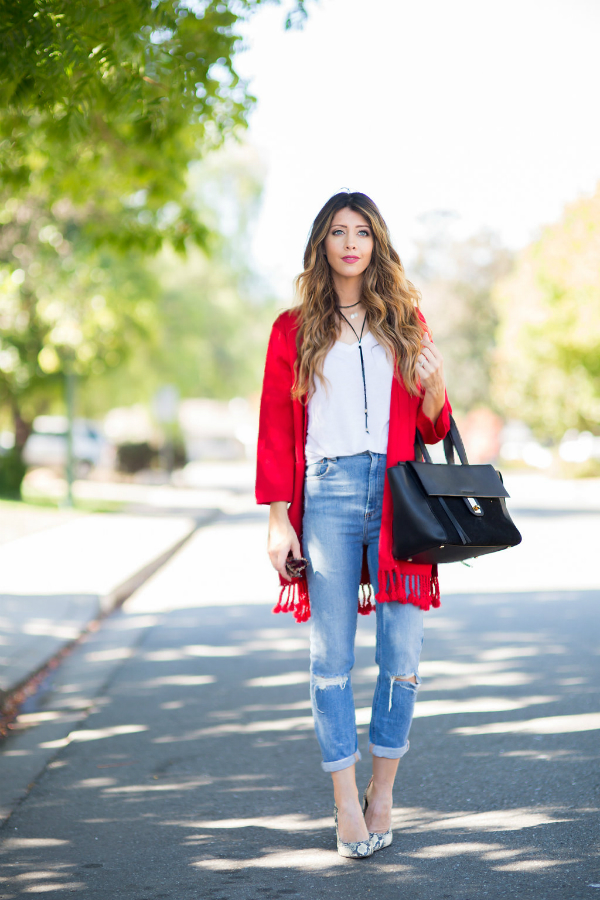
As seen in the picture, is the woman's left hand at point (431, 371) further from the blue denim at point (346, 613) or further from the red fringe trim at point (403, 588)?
the red fringe trim at point (403, 588)

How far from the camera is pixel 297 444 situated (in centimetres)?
336

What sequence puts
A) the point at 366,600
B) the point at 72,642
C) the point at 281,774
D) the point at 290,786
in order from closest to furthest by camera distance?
the point at 366,600
the point at 290,786
the point at 281,774
the point at 72,642

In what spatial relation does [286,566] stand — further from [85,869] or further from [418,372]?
[85,869]

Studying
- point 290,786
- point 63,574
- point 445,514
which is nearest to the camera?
point 445,514

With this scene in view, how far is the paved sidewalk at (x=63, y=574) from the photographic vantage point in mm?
7184

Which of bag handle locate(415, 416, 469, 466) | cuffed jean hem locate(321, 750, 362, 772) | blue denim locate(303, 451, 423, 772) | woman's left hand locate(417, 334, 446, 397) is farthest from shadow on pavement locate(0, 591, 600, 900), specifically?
woman's left hand locate(417, 334, 446, 397)

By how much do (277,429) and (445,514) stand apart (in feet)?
2.00

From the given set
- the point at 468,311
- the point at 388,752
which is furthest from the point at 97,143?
the point at 468,311

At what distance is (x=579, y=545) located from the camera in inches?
555

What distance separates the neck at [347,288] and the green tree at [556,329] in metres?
25.2

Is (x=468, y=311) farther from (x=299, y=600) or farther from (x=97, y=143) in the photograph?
(x=299, y=600)

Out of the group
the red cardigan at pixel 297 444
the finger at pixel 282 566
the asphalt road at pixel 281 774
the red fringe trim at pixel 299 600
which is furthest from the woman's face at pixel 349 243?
the asphalt road at pixel 281 774

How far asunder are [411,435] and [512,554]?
10.5m

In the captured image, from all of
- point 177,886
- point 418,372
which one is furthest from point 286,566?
point 177,886
